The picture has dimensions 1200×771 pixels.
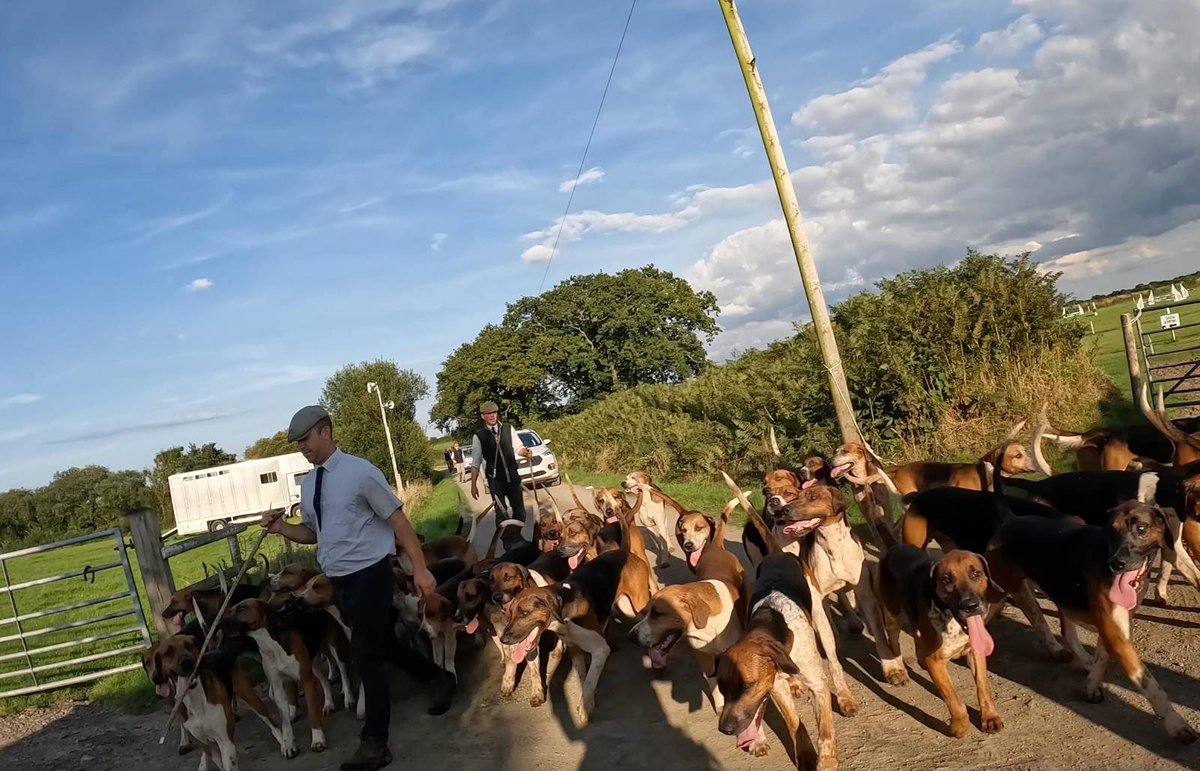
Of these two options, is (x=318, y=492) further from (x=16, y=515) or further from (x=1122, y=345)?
(x=16, y=515)

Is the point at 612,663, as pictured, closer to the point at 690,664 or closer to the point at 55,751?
the point at 690,664

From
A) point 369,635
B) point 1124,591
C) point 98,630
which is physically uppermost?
point 369,635

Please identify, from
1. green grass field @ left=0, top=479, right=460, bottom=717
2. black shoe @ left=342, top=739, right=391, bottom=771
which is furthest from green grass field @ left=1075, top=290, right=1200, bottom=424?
green grass field @ left=0, top=479, right=460, bottom=717

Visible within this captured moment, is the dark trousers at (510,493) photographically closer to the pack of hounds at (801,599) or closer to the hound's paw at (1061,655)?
the pack of hounds at (801,599)

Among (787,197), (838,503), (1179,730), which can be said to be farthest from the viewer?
(787,197)

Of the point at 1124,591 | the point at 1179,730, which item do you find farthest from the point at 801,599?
the point at 1179,730

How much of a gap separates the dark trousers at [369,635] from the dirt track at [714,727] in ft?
1.08

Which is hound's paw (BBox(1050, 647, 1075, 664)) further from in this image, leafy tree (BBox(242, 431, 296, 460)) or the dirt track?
leafy tree (BBox(242, 431, 296, 460))

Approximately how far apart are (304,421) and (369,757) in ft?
7.47

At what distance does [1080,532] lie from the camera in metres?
4.06

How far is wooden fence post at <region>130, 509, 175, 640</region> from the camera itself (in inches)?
302

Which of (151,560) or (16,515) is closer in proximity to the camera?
(151,560)

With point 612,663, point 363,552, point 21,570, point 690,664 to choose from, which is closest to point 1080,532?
point 690,664

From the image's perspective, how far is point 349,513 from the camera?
5.16 metres
